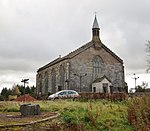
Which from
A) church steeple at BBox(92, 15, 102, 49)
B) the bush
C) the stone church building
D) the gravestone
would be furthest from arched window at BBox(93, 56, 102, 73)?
the bush

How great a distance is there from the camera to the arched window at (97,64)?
69.4 m

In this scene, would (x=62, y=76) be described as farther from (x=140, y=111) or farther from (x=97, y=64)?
(x=140, y=111)

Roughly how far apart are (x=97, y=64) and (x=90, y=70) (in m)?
3.17

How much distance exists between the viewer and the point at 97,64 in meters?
70.4

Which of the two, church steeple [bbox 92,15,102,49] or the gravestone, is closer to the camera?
the gravestone

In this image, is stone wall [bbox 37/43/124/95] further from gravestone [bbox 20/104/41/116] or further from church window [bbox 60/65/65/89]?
gravestone [bbox 20/104/41/116]

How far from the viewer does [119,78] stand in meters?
72.2

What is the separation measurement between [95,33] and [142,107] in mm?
61251

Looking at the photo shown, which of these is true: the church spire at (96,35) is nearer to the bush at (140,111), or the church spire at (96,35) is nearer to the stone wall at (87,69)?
the stone wall at (87,69)

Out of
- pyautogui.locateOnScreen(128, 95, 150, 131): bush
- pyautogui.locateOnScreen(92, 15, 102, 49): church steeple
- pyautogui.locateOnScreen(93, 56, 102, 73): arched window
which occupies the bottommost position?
pyautogui.locateOnScreen(128, 95, 150, 131): bush

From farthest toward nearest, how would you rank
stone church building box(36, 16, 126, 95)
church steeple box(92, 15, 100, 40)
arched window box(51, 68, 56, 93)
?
1. arched window box(51, 68, 56, 93)
2. church steeple box(92, 15, 100, 40)
3. stone church building box(36, 16, 126, 95)

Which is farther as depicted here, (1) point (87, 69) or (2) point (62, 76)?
(2) point (62, 76)

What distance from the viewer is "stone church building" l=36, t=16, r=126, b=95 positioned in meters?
65.1

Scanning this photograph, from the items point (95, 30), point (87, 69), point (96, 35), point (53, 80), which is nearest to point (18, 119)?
point (87, 69)
